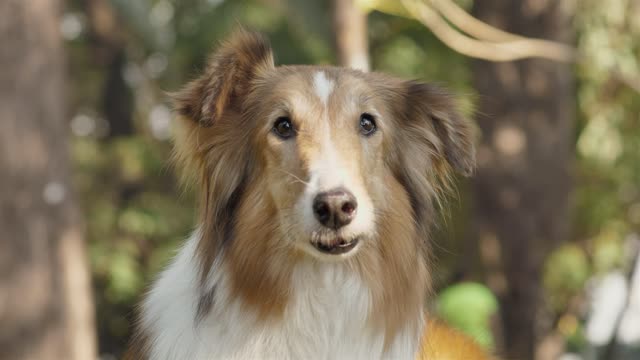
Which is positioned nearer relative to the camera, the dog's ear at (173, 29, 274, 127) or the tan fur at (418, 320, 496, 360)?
the dog's ear at (173, 29, 274, 127)

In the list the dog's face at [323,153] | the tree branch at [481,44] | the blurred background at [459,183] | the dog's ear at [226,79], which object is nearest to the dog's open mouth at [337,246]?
the dog's face at [323,153]

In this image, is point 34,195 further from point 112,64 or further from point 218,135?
point 112,64

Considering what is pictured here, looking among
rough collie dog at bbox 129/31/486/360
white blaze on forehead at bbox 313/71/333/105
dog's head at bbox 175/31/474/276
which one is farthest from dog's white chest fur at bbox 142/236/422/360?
white blaze on forehead at bbox 313/71/333/105

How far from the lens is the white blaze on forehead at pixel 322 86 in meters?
4.05

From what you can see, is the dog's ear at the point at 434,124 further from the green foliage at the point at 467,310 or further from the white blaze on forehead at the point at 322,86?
the green foliage at the point at 467,310

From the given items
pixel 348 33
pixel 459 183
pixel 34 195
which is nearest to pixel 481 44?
pixel 348 33

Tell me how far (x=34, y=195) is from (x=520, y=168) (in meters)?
5.02

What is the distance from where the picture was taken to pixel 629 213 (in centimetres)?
1683

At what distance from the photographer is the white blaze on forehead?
13.3 ft

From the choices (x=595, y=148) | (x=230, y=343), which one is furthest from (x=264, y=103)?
(x=595, y=148)

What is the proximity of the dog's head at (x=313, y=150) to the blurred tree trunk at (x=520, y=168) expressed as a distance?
21.2ft

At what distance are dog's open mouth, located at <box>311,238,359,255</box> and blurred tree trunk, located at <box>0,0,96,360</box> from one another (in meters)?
4.37

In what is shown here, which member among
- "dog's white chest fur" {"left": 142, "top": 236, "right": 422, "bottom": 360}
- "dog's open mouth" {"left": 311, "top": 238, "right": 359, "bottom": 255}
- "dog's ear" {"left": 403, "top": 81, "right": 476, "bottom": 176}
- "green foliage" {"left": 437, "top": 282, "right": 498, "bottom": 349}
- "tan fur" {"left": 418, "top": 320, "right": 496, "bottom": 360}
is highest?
"dog's ear" {"left": 403, "top": 81, "right": 476, "bottom": 176}

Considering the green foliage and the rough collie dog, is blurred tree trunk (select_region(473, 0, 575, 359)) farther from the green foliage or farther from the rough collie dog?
the rough collie dog
